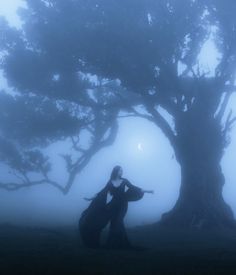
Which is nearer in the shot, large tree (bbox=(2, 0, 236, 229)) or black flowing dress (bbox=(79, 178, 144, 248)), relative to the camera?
black flowing dress (bbox=(79, 178, 144, 248))

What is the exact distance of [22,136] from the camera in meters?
28.2

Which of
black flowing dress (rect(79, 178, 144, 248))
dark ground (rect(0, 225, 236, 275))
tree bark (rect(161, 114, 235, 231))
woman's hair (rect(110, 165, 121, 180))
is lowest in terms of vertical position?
dark ground (rect(0, 225, 236, 275))

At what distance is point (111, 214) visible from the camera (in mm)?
13672

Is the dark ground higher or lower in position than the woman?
lower

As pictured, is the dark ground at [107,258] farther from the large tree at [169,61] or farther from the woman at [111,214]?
the large tree at [169,61]

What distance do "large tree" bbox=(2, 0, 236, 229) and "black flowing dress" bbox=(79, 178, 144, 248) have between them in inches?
Result: 345

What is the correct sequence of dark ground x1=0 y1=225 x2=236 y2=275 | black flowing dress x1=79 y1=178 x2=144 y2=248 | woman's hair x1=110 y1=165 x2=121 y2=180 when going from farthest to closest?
1. woman's hair x1=110 y1=165 x2=121 y2=180
2. black flowing dress x1=79 y1=178 x2=144 y2=248
3. dark ground x1=0 y1=225 x2=236 y2=275

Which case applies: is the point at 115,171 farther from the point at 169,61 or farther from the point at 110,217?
the point at 169,61

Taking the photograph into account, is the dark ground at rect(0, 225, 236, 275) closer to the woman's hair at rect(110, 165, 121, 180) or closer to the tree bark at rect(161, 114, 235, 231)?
the woman's hair at rect(110, 165, 121, 180)

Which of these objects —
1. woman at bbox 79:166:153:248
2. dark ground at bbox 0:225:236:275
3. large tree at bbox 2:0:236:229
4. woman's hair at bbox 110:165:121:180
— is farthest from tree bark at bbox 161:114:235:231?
woman's hair at bbox 110:165:121:180

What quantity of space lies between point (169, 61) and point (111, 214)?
11.6 metres

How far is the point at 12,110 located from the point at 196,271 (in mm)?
21492

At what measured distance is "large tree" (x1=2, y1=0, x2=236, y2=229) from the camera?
2252 cm

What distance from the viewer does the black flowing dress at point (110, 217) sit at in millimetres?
13195
